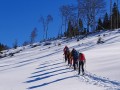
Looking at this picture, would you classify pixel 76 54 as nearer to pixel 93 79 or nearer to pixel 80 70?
pixel 80 70

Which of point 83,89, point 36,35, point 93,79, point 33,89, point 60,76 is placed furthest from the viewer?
point 36,35

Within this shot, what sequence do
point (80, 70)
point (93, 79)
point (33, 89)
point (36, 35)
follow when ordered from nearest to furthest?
point (33, 89)
point (93, 79)
point (80, 70)
point (36, 35)

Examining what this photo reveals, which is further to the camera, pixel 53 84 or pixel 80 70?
pixel 80 70

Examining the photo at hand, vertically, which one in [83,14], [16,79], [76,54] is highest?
[83,14]

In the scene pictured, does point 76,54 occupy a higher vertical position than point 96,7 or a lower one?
lower

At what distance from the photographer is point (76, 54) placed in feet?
84.7

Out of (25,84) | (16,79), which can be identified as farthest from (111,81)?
(16,79)

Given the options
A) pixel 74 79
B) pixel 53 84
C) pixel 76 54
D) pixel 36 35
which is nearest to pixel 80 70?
pixel 76 54

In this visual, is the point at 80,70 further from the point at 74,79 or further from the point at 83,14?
the point at 83,14

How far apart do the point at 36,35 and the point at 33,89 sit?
113162mm

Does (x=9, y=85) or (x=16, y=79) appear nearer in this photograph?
(x=9, y=85)

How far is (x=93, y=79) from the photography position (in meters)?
21.4

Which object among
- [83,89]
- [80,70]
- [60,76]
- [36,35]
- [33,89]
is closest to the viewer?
[83,89]

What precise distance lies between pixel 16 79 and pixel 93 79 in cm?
609
